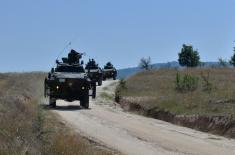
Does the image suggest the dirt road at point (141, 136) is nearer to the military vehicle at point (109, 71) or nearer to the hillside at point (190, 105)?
the hillside at point (190, 105)

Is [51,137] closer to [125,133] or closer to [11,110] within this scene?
[11,110]

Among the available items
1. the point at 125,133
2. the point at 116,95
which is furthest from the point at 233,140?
the point at 116,95

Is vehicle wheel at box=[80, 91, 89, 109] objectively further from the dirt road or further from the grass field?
the grass field

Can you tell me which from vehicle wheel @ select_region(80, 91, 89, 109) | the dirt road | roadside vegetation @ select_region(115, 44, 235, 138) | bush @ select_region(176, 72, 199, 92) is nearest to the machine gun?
roadside vegetation @ select_region(115, 44, 235, 138)

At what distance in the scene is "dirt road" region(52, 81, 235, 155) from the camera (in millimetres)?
17781

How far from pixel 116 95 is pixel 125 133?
20717 millimetres

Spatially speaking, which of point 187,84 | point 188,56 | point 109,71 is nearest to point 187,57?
point 188,56

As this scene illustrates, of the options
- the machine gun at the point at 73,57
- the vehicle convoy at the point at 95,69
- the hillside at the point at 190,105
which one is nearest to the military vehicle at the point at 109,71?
the vehicle convoy at the point at 95,69

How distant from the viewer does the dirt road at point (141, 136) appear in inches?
700

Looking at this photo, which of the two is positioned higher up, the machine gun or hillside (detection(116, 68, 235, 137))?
the machine gun

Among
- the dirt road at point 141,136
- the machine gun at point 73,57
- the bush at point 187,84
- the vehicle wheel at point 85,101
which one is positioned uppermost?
the machine gun at point 73,57

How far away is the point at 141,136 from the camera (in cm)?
2091

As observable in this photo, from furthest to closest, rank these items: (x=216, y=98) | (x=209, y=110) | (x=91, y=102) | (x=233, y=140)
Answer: (x=91, y=102)
(x=216, y=98)
(x=209, y=110)
(x=233, y=140)

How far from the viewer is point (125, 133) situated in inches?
853
